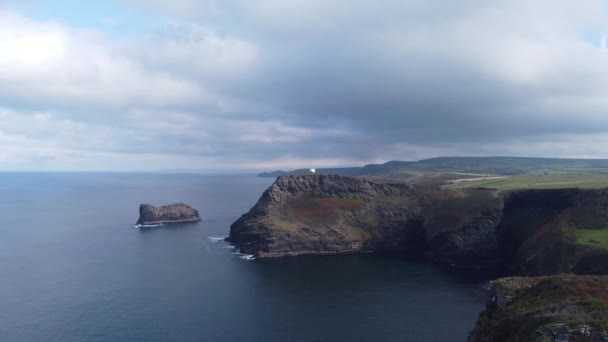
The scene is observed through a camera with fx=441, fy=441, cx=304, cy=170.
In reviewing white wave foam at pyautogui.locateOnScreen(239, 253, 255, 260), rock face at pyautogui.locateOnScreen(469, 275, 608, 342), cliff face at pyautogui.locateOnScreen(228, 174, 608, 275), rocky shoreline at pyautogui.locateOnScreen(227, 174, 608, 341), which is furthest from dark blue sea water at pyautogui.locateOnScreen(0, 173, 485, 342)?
rock face at pyautogui.locateOnScreen(469, 275, 608, 342)

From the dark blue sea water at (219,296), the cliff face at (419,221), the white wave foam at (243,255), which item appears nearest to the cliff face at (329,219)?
the cliff face at (419,221)

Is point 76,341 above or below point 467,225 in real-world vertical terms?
below

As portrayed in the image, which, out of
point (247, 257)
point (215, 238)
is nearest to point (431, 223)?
point (247, 257)

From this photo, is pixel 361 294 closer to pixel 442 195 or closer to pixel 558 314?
pixel 558 314

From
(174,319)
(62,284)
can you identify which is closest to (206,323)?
(174,319)

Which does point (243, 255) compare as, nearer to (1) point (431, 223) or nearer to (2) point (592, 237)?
(1) point (431, 223)

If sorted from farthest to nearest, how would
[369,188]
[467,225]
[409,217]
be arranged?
[369,188] → [409,217] → [467,225]
